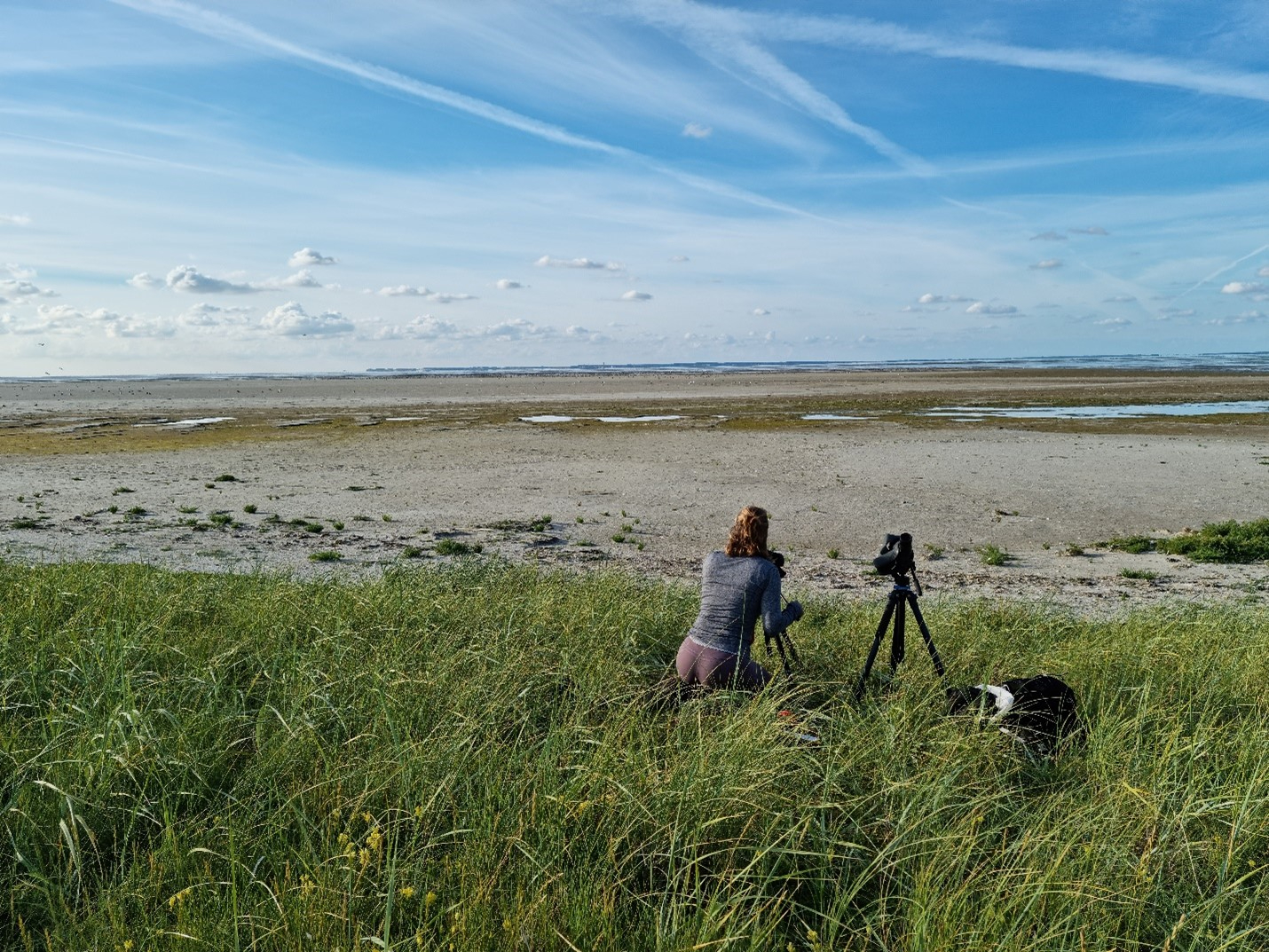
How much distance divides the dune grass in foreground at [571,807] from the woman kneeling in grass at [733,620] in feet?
1.15

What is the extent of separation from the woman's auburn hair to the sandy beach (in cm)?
575

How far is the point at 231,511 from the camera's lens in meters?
17.9

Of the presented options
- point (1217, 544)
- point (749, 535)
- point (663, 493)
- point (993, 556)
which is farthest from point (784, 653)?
point (663, 493)

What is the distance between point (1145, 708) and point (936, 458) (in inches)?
901

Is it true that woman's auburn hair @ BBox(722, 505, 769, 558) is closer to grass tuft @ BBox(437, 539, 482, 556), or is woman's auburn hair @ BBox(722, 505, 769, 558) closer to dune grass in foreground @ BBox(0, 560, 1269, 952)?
dune grass in foreground @ BBox(0, 560, 1269, 952)

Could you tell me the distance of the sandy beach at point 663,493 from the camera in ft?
44.1

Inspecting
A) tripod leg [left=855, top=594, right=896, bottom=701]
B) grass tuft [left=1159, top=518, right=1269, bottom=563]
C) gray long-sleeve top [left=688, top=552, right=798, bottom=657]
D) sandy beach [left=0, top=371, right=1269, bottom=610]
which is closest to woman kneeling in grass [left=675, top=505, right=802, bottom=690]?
gray long-sleeve top [left=688, top=552, right=798, bottom=657]

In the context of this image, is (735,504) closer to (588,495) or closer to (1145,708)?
(588,495)

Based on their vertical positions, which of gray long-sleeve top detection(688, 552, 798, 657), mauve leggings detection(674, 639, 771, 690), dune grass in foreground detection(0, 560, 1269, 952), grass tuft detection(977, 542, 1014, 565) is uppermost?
gray long-sleeve top detection(688, 552, 798, 657)

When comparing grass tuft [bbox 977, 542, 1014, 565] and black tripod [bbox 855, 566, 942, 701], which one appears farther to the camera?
grass tuft [bbox 977, 542, 1014, 565]

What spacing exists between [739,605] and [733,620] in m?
0.11

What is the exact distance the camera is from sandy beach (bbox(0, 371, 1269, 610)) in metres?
13.4

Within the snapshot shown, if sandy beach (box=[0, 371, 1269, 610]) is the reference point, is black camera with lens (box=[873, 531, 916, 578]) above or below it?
above

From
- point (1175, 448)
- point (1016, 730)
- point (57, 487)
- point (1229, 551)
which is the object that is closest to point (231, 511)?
point (57, 487)
